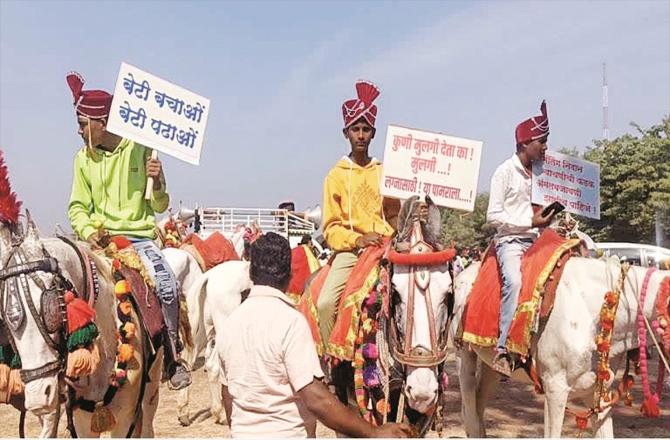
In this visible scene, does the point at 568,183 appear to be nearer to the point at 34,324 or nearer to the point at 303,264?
the point at 303,264

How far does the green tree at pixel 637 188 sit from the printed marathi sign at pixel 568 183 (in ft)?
87.9

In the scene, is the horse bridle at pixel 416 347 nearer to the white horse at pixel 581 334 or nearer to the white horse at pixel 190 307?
the white horse at pixel 581 334

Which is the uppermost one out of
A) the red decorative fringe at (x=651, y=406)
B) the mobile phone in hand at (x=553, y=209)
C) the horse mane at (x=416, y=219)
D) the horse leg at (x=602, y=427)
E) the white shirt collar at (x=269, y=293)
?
the mobile phone in hand at (x=553, y=209)

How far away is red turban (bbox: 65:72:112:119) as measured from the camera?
5.14 m

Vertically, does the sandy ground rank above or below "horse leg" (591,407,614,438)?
below

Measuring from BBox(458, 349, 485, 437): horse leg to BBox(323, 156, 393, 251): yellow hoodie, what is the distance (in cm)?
204

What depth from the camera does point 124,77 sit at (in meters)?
5.34

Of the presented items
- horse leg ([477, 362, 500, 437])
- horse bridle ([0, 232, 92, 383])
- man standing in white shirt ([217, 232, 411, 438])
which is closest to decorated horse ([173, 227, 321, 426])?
horse leg ([477, 362, 500, 437])

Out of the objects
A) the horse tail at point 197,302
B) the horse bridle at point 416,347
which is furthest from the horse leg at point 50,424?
the horse tail at point 197,302

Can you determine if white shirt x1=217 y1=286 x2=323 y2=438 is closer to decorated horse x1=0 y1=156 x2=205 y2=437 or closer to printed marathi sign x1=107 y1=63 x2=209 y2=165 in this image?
decorated horse x1=0 y1=156 x2=205 y2=437

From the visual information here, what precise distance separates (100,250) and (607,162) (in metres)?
34.4

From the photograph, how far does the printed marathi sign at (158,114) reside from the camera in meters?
5.16

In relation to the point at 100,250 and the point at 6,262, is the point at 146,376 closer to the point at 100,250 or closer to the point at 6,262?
the point at 100,250

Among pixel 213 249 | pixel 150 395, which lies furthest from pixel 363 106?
pixel 213 249
